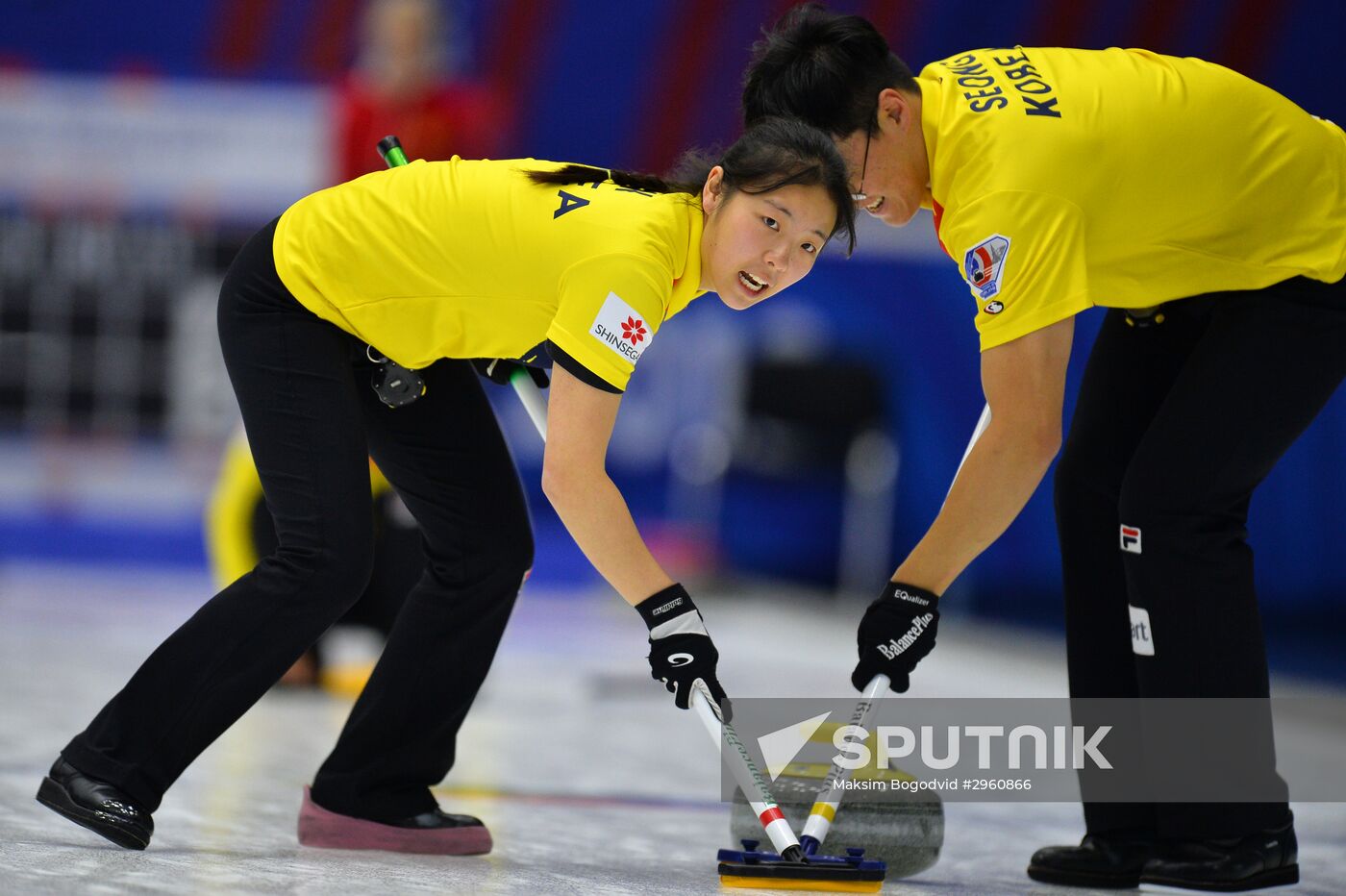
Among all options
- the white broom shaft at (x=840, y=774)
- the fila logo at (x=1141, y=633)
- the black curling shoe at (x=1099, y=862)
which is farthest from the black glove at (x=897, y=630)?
the black curling shoe at (x=1099, y=862)

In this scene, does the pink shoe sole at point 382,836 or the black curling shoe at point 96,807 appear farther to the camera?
the pink shoe sole at point 382,836

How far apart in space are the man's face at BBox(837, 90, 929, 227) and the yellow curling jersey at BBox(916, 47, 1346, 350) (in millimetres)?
29

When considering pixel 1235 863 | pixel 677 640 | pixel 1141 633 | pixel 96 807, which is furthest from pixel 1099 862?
pixel 96 807

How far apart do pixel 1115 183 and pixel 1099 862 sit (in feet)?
3.57

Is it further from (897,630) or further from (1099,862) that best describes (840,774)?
(1099,862)

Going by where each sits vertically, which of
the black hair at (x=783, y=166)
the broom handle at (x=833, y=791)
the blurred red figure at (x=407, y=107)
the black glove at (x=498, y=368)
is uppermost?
the blurred red figure at (x=407, y=107)

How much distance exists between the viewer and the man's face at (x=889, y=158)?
2445 millimetres

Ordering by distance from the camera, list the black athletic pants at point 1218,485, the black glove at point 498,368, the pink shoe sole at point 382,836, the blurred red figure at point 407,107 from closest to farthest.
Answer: the black athletic pants at point 1218,485, the pink shoe sole at point 382,836, the black glove at point 498,368, the blurred red figure at point 407,107

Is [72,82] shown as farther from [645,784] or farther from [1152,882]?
[1152,882]

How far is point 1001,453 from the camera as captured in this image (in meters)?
2.33

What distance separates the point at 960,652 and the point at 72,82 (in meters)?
5.20

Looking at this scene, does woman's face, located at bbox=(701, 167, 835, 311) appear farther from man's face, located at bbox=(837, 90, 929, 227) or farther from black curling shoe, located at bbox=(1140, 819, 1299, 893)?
black curling shoe, located at bbox=(1140, 819, 1299, 893)

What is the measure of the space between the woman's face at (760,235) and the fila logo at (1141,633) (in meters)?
0.75

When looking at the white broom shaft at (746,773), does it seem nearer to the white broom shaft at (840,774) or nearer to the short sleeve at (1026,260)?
the white broom shaft at (840,774)
